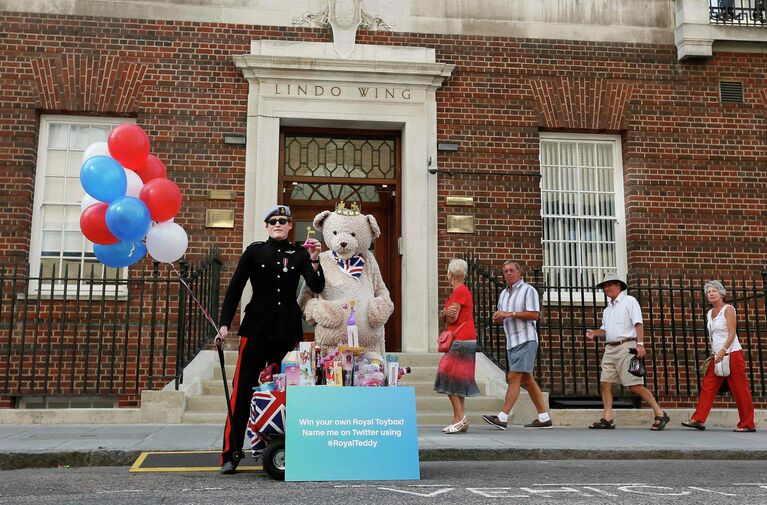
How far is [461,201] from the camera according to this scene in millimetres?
10766

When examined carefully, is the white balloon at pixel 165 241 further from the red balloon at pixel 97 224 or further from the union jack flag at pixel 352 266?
the union jack flag at pixel 352 266

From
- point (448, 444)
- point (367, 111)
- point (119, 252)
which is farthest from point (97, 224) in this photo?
point (367, 111)

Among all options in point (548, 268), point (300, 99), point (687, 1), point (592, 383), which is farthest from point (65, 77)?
point (687, 1)

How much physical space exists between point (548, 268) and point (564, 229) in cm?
63

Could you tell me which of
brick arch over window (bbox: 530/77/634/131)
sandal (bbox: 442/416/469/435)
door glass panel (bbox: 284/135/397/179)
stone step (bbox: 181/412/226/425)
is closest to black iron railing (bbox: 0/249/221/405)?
stone step (bbox: 181/412/226/425)

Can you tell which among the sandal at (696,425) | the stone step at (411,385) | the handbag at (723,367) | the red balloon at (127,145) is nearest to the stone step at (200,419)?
the stone step at (411,385)

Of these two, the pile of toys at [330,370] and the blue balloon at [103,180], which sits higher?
the blue balloon at [103,180]

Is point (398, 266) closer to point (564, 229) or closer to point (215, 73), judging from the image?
point (564, 229)

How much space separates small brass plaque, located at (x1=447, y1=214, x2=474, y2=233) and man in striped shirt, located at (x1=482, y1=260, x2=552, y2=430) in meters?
2.55

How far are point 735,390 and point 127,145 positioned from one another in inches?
264

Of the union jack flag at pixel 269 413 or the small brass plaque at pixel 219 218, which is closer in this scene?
the union jack flag at pixel 269 413

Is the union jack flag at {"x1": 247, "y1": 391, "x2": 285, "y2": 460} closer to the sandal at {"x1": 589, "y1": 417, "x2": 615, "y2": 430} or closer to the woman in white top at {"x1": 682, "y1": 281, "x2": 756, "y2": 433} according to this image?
the sandal at {"x1": 589, "y1": 417, "x2": 615, "y2": 430}

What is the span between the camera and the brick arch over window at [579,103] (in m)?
11.2

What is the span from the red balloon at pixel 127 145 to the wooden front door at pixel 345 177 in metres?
5.17
